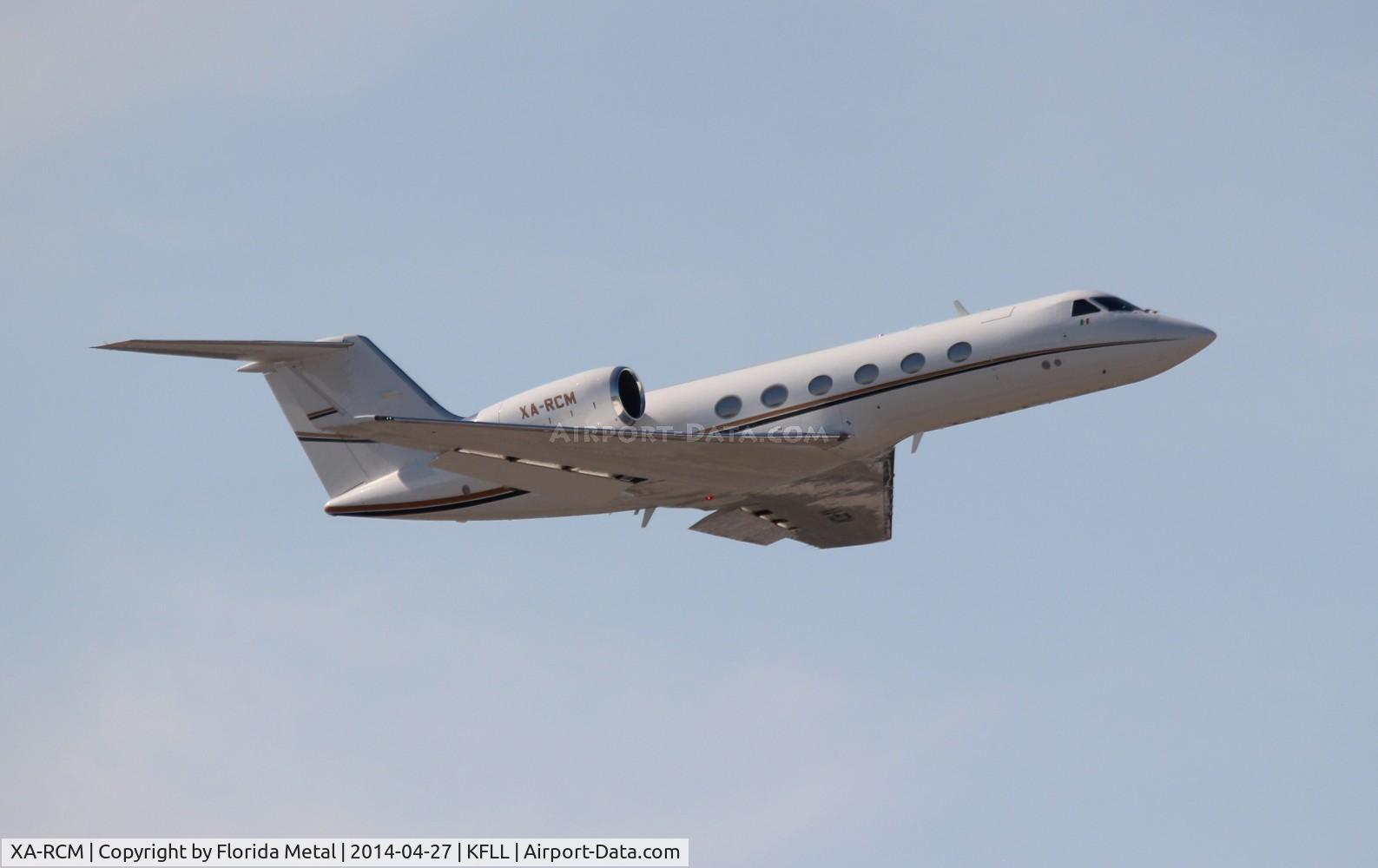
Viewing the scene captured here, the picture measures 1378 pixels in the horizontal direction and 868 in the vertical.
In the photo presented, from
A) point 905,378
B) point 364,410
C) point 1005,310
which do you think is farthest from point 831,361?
point 364,410

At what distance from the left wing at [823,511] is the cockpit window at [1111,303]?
4243mm

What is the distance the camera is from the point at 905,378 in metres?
26.3

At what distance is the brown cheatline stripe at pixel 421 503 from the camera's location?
28.3m

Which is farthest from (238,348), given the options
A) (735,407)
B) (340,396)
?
(735,407)

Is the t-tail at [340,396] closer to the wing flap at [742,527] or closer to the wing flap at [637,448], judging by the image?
the wing flap at [637,448]

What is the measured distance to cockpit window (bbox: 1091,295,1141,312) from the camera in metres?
26.8

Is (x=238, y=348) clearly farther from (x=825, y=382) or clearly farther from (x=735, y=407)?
(x=825, y=382)

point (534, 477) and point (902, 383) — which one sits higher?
point (902, 383)

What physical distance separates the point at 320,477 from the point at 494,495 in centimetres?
347

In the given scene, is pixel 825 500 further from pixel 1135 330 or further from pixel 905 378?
pixel 1135 330

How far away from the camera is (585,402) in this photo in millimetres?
27000

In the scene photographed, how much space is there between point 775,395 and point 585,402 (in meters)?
3.06

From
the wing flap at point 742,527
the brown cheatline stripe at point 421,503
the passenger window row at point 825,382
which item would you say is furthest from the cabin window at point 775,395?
the brown cheatline stripe at point 421,503

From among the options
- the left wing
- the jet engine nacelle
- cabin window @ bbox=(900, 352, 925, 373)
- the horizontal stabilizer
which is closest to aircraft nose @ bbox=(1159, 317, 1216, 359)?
cabin window @ bbox=(900, 352, 925, 373)
